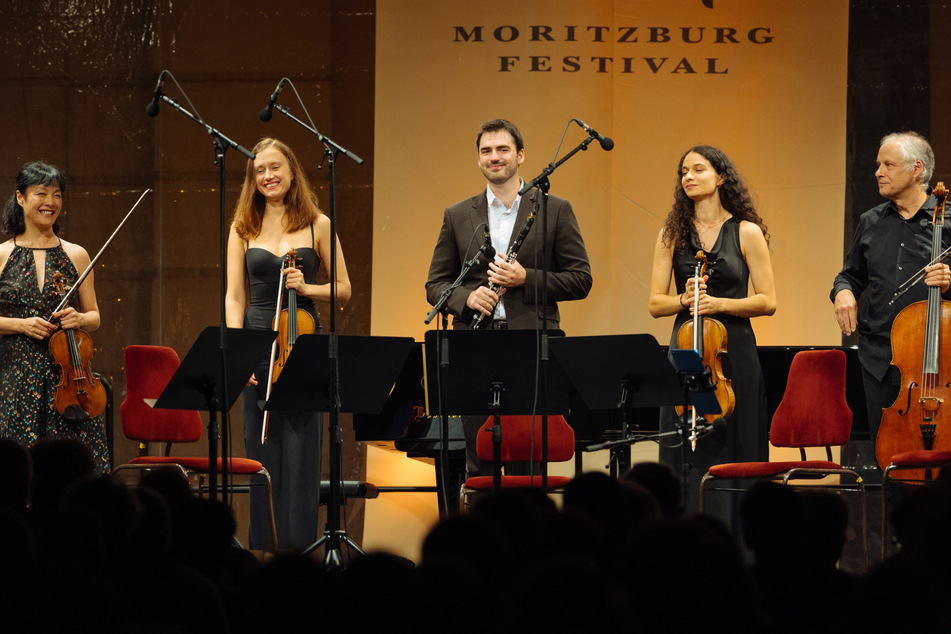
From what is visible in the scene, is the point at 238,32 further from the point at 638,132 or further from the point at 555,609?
the point at 555,609

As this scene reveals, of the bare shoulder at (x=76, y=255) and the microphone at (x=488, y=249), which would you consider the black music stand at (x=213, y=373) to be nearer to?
the microphone at (x=488, y=249)

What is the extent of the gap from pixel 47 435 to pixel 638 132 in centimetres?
337

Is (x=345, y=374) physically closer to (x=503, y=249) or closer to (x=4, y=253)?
(x=503, y=249)

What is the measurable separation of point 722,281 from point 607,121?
183 centimetres

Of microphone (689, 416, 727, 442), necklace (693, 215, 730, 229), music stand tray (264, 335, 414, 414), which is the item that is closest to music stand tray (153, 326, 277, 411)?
music stand tray (264, 335, 414, 414)

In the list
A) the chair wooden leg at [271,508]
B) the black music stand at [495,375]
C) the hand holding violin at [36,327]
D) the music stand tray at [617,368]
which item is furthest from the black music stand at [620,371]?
the hand holding violin at [36,327]

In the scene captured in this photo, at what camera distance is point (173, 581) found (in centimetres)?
166

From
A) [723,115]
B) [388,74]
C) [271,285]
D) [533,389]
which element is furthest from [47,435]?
[723,115]

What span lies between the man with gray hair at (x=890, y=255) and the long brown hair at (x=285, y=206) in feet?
7.24

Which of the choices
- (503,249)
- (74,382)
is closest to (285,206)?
(503,249)

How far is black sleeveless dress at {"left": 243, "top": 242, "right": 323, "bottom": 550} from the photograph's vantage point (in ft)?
13.3

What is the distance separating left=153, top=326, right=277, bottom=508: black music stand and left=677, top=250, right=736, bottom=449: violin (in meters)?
1.57

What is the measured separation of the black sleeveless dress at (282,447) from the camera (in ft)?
13.3

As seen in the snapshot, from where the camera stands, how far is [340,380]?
11.1 ft
